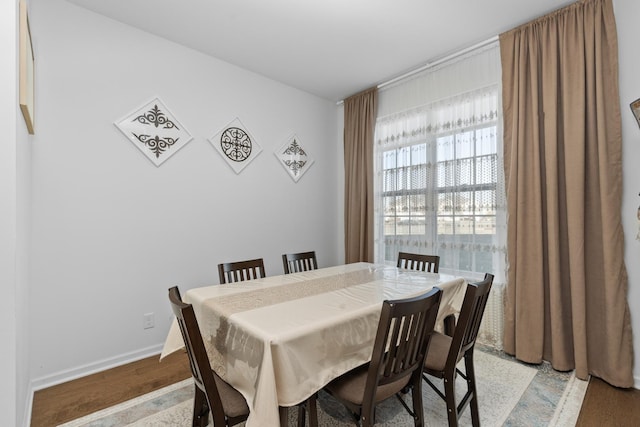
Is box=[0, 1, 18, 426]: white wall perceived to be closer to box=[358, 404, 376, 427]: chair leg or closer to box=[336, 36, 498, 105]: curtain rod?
box=[358, 404, 376, 427]: chair leg

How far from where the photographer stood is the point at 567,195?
7.23 ft

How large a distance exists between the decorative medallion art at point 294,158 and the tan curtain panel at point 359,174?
58 cm

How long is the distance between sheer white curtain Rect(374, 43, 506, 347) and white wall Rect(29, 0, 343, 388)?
4.64 feet

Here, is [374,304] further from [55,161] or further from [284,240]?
[55,161]

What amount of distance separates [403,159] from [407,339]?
97.4 inches

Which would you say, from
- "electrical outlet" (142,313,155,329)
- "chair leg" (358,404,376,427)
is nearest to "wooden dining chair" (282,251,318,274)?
"electrical outlet" (142,313,155,329)

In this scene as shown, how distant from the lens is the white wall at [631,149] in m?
2.02

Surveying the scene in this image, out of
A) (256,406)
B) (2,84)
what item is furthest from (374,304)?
(2,84)

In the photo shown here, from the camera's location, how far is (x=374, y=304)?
1.55 m

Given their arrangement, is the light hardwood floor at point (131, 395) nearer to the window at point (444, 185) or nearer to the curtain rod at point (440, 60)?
the window at point (444, 185)

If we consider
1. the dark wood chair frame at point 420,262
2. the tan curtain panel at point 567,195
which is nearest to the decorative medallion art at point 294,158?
the dark wood chair frame at point 420,262

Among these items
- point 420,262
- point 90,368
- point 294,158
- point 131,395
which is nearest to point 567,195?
point 420,262

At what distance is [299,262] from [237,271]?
0.59 metres

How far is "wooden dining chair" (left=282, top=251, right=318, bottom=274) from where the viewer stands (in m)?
2.59
